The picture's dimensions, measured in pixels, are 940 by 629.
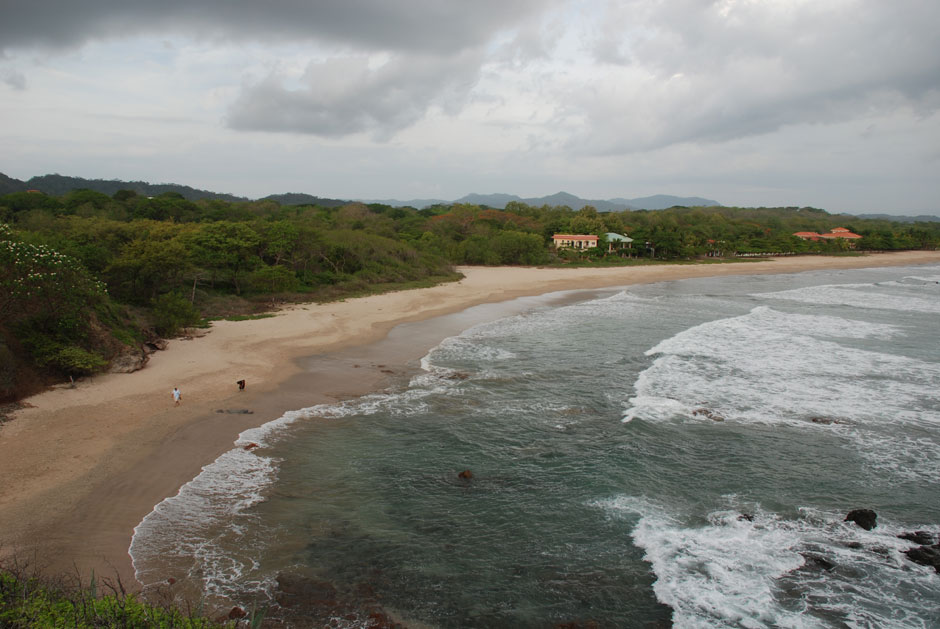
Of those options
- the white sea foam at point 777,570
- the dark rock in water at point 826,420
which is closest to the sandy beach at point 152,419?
the white sea foam at point 777,570

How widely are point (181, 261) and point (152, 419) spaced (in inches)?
554

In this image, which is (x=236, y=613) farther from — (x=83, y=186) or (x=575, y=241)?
(x=83, y=186)

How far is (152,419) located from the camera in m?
13.2

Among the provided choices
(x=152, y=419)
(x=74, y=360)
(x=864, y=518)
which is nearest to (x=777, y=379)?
(x=864, y=518)

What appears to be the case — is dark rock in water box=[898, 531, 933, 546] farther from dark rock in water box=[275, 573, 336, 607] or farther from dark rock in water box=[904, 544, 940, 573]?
dark rock in water box=[275, 573, 336, 607]

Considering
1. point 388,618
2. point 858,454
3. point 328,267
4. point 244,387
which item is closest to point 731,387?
point 858,454

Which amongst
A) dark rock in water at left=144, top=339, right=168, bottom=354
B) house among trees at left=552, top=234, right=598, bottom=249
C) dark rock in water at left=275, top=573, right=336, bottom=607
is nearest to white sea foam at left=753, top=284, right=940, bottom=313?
house among trees at left=552, top=234, right=598, bottom=249

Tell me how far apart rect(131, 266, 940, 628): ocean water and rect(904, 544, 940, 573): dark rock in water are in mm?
132

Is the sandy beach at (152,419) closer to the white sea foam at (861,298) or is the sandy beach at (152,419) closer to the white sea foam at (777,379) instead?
the white sea foam at (777,379)

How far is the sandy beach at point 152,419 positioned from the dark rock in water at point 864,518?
1197cm

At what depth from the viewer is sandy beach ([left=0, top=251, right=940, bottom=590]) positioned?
877 centimetres

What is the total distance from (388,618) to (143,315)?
65.4ft

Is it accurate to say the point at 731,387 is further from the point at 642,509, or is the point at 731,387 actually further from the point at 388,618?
the point at 388,618

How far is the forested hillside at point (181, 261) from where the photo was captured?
1506cm
